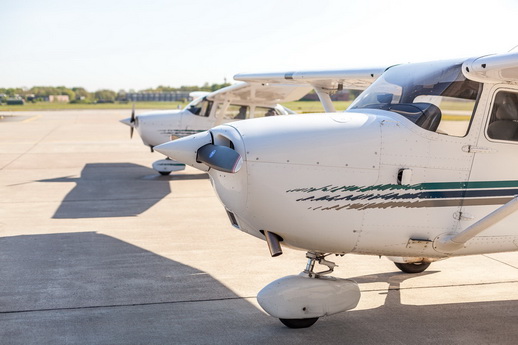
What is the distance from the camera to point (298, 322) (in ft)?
18.2

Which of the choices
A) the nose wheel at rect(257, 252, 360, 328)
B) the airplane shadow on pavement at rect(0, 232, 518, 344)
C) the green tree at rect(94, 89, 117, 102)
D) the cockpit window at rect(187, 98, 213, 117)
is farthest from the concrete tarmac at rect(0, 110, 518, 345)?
the green tree at rect(94, 89, 117, 102)

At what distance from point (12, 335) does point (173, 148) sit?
197cm

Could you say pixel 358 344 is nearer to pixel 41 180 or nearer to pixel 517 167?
pixel 517 167

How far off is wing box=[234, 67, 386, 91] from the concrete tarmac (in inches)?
84.4

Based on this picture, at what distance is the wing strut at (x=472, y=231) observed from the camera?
5.11m

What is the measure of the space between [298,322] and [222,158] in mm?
1607

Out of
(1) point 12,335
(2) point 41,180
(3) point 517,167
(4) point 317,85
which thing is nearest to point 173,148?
(1) point 12,335

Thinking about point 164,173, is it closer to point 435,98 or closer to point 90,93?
point 435,98

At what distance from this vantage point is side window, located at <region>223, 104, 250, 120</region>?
16.0 metres

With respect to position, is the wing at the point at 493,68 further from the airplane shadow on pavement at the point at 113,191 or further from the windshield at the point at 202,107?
the windshield at the point at 202,107

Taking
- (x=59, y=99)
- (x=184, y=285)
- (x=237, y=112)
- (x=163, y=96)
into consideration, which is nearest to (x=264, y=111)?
(x=237, y=112)

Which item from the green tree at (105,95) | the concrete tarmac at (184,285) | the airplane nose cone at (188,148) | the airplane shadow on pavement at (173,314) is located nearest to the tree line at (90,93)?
the green tree at (105,95)

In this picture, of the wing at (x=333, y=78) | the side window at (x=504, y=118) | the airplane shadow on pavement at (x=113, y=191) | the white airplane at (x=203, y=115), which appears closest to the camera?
the side window at (x=504, y=118)

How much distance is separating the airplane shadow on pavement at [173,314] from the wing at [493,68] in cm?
210
